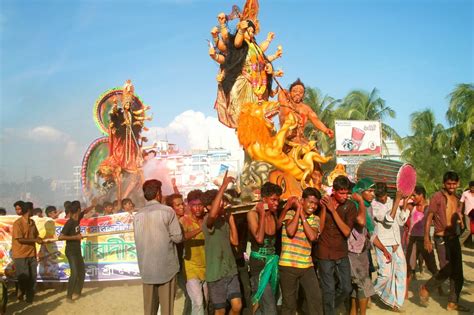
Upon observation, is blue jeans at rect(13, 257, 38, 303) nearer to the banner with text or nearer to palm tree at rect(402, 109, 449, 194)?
the banner with text

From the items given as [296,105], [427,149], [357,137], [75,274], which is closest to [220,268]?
[75,274]

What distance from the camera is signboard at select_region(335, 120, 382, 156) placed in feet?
80.5

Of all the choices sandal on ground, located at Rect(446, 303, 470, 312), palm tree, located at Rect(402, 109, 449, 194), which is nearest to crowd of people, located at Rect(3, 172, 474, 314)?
sandal on ground, located at Rect(446, 303, 470, 312)

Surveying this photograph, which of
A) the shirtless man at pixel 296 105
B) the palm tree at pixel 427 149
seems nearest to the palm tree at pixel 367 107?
the palm tree at pixel 427 149

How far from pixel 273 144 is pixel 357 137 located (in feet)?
58.7

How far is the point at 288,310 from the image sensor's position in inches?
188

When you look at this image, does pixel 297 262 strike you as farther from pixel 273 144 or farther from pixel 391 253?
pixel 273 144

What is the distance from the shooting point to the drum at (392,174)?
663cm

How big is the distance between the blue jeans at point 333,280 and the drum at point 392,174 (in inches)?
78.6

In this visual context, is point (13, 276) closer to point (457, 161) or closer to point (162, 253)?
point (162, 253)

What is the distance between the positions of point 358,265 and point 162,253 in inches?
92.6

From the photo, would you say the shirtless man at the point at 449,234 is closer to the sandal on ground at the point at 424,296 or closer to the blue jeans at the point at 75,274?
the sandal on ground at the point at 424,296

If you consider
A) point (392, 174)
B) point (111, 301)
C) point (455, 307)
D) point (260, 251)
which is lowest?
point (111, 301)

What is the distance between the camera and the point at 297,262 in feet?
15.6
